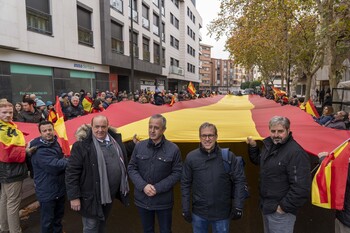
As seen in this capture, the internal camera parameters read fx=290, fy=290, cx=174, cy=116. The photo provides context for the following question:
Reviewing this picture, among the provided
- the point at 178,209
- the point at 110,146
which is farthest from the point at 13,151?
the point at 178,209

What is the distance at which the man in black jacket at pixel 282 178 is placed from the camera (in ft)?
9.31

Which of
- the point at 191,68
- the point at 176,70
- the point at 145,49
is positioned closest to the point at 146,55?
the point at 145,49

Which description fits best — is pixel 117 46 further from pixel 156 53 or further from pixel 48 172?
pixel 48 172

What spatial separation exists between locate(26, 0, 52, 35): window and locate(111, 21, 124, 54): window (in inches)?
277

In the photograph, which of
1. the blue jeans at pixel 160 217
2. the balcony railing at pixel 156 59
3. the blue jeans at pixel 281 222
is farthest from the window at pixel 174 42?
the blue jeans at pixel 281 222

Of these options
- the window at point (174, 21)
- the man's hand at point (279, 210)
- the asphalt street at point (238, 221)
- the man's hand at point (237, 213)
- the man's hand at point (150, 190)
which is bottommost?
the asphalt street at point (238, 221)

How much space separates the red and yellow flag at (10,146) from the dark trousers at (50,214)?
0.67 m

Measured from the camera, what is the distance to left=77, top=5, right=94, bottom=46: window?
56.2ft

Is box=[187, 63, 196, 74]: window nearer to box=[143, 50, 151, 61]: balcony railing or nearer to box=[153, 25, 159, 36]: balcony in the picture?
box=[153, 25, 159, 36]: balcony

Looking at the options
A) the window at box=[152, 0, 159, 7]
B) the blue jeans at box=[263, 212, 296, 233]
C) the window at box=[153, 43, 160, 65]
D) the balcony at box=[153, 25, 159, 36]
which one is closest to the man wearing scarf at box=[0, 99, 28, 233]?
the blue jeans at box=[263, 212, 296, 233]

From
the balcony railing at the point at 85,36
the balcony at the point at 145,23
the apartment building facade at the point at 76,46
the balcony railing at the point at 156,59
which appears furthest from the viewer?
the balcony railing at the point at 156,59

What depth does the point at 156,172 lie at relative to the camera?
3184 millimetres

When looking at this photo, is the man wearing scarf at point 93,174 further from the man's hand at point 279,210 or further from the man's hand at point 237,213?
the man's hand at point 279,210

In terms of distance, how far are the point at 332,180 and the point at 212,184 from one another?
1.20 meters
